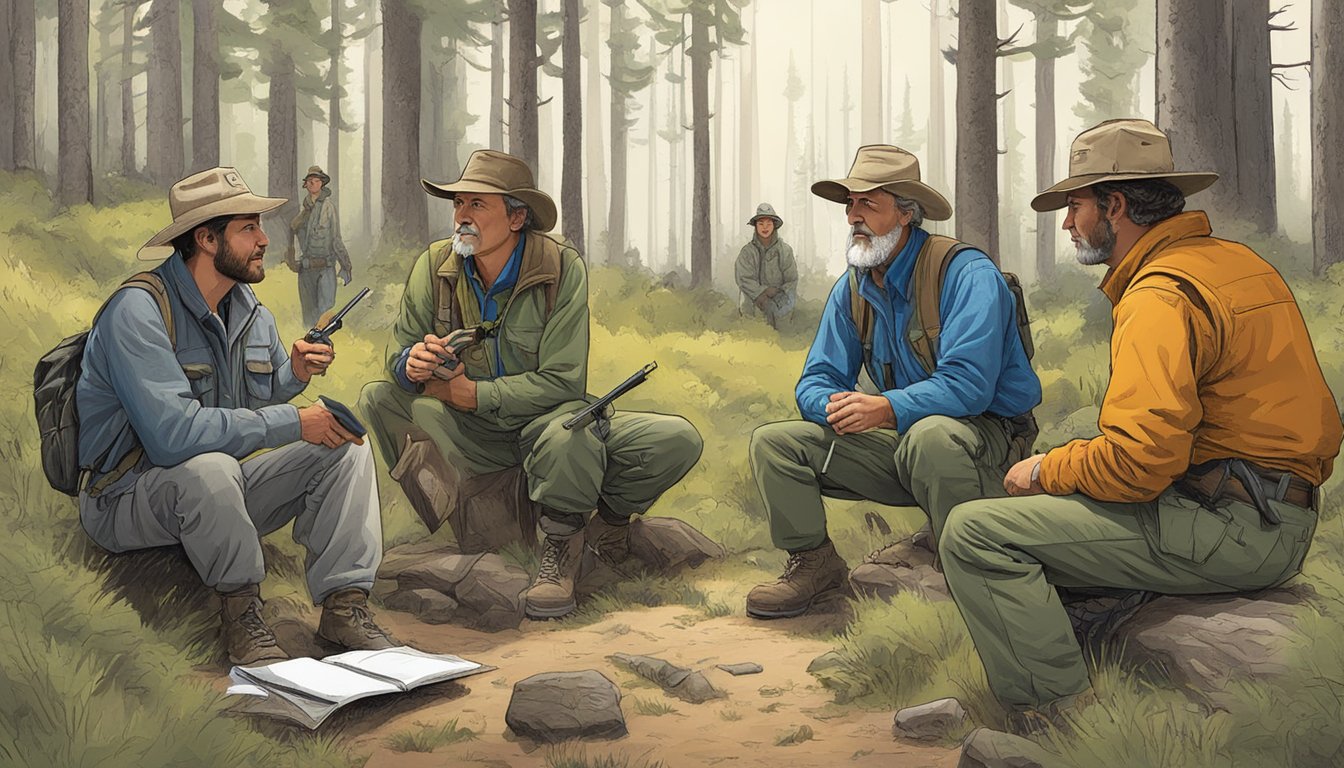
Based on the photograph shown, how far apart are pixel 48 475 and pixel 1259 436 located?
4016mm

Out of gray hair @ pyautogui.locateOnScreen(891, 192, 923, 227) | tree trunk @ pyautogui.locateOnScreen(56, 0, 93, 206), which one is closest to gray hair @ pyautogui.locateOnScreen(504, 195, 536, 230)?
gray hair @ pyautogui.locateOnScreen(891, 192, 923, 227)

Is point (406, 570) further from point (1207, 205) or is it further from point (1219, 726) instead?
point (1207, 205)

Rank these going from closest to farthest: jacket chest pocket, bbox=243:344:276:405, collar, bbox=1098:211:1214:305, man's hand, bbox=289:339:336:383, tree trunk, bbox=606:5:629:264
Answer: collar, bbox=1098:211:1214:305
jacket chest pocket, bbox=243:344:276:405
man's hand, bbox=289:339:336:383
tree trunk, bbox=606:5:629:264

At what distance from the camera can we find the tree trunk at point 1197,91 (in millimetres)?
8086

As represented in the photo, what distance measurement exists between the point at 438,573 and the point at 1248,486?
138 inches

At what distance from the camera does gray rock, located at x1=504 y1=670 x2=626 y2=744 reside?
3.80m

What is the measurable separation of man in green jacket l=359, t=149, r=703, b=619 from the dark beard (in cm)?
115

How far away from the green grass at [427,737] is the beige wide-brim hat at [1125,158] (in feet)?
8.74

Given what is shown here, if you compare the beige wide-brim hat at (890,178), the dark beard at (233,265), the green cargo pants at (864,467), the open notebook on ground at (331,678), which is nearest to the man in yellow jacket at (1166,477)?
the green cargo pants at (864,467)

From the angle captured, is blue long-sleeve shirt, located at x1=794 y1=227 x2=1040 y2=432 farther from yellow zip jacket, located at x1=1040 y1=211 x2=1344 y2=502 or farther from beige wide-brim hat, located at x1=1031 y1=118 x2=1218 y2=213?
yellow zip jacket, located at x1=1040 y1=211 x2=1344 y2=502

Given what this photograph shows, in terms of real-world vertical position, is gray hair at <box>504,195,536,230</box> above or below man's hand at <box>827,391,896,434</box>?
above

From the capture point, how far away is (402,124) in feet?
48.9

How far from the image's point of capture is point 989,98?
951 centimetres

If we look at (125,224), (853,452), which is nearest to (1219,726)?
(853,452)
